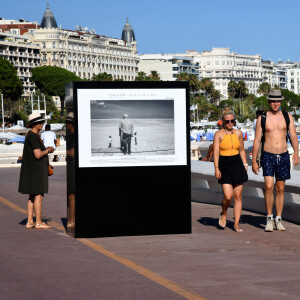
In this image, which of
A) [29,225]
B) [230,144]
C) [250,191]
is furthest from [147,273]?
[250,191]

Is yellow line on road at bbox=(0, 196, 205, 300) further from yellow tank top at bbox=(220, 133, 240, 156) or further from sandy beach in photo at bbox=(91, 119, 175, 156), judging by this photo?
yellow tank top at bbox=(220, 133, 240, 156)

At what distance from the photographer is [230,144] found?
40.2 feet

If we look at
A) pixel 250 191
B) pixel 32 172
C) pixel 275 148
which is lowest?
pixel 250 191

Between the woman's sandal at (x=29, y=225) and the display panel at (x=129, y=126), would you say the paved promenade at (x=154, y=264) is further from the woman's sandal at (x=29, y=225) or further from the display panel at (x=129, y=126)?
the display panel at (x=129, y=126)

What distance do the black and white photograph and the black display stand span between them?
0.57ft

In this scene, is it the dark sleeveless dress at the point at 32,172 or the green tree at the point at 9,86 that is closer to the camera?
the dark sleeveless dress at the point at 32,172

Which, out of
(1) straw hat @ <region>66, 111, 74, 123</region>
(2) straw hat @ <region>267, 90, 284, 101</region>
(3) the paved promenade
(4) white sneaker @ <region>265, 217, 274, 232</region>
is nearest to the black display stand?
(1) straw hat @ <region>66, 111, 74, 123</region>

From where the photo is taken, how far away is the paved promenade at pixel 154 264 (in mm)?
7996

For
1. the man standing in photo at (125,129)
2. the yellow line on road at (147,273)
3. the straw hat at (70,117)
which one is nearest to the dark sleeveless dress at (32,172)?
the straw hat at (70,117)

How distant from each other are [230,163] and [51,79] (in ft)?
583

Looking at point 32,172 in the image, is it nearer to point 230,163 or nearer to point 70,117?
point 70,117

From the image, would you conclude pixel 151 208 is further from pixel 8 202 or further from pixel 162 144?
pixel 8 202

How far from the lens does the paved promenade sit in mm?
7996

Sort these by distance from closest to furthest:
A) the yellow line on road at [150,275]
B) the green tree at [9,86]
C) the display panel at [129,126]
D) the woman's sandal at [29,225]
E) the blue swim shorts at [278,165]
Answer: the yellow line on road at [150,275]
the display panel at [129,126]
the blue swim shorts at [278,165]
the woman's sandal at [29,225]
the green tree at [9,86]
